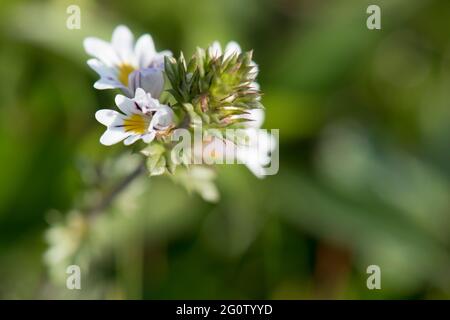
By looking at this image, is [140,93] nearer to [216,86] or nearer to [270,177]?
[216,86]

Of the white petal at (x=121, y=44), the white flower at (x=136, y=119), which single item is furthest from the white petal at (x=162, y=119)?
the white petal at (x=121, y=44)

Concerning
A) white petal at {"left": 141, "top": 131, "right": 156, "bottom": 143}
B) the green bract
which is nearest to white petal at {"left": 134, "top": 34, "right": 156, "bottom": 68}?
the green bract

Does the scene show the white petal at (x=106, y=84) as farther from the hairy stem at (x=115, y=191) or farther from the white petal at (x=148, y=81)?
the hairy stem at (x=115, y=191)

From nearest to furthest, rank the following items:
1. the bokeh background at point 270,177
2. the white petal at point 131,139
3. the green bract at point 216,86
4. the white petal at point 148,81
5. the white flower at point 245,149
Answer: the white petal at point 131,139 < the green bract at point 216,86 < the white petal at point 148,81 < the white flower at point 245,149 < the bokeh background at point 270,177

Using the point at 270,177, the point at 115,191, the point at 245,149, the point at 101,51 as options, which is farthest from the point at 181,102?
the point at 270,177

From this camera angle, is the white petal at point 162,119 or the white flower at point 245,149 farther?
the white flower at point 245,149
